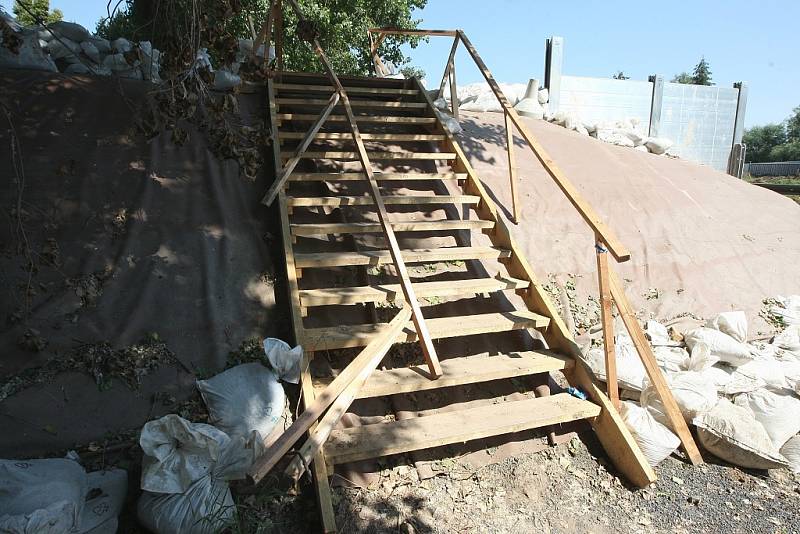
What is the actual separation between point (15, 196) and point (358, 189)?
274 cm

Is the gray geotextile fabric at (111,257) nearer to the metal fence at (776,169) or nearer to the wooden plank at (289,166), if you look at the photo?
the wooden plank at (289,166)

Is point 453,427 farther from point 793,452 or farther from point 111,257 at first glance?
point 111,257

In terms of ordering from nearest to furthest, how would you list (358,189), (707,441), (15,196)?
(707,441), (15,196), (358,189)

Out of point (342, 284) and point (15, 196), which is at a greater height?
point (15, 196)

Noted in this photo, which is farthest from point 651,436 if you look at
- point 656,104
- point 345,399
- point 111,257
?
point 656,104

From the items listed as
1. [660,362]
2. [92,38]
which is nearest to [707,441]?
[660,362]

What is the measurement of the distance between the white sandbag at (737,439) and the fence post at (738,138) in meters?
11.5

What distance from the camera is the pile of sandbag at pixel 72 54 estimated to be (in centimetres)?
550

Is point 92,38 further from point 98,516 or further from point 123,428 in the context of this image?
point 98,516

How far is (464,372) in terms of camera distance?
370cm

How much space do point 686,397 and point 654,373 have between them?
46 centimetres

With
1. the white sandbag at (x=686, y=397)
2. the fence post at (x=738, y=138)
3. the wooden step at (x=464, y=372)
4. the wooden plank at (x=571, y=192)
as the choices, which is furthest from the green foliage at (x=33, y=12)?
the fence post at (x=738, y=138)

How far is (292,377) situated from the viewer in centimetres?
341

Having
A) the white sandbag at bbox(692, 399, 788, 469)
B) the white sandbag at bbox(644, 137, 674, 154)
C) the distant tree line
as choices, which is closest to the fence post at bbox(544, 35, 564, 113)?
the white sandbag at bbox(644, 137, 674, 154)
